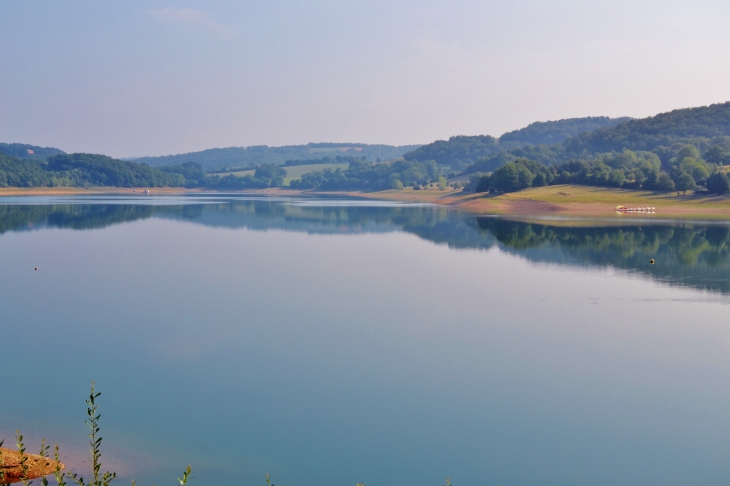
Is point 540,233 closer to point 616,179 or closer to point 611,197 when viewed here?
point 611,197

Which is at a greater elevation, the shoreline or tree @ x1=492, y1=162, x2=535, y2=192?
tree @ x1=492, y1=162, x2=535, y2=192

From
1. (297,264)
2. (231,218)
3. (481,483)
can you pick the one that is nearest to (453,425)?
(481,483)

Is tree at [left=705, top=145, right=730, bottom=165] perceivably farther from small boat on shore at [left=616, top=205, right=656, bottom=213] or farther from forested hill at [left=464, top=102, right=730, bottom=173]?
forested hill at [left=464, top=102, right=730, bottom=173]

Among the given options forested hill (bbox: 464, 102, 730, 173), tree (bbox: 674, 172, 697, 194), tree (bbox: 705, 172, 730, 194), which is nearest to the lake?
tree (bbox: 705, 172, 730, 194)

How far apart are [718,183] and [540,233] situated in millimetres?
41428

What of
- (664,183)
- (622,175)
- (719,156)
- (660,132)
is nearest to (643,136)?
(660,132)

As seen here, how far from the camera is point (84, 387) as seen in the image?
18344 mm

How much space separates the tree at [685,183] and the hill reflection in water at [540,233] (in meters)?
23.5

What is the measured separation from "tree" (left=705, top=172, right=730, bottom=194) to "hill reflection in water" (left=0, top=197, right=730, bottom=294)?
72.4 feet

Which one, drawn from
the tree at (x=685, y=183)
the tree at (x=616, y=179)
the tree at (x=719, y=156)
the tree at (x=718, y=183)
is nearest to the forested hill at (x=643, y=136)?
the tree at (x=719, y=156)

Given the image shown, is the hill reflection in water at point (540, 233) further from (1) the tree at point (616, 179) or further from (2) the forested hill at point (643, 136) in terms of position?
(2) the forested hill at point (643, 136)

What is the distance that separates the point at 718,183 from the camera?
293ft

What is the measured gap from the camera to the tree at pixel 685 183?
302 ft

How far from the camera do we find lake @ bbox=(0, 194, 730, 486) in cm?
1442
